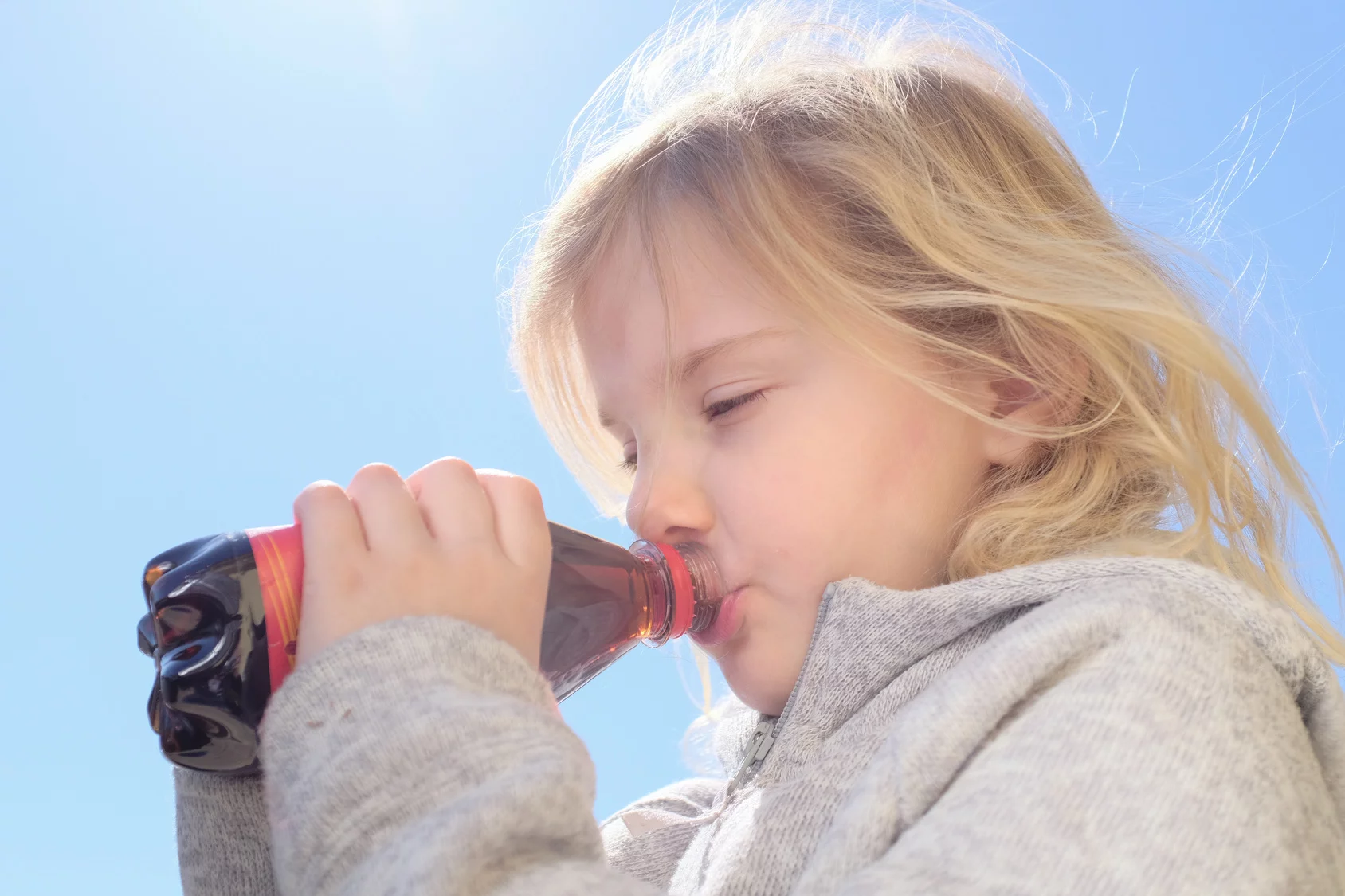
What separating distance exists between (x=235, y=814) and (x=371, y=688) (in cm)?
26

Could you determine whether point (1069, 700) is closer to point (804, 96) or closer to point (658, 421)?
point (658, 421)

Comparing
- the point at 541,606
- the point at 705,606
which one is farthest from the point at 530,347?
the point at 541,606

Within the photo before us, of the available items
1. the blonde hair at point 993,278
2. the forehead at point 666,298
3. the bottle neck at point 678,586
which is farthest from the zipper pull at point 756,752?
the forehead at point 666,298

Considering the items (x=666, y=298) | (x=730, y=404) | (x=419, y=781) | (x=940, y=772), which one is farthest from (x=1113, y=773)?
(x=666, y=298)

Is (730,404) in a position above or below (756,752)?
above

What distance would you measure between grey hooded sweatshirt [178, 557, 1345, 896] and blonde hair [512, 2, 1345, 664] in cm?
20

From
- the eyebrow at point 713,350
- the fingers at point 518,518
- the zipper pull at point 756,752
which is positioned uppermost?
the eyebrow at point 713,350

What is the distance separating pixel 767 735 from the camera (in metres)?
0.98

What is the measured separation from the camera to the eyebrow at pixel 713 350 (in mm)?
1022

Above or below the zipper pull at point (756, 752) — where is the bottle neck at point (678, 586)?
above

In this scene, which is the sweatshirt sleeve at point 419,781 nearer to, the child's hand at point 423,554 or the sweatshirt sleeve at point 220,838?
the child's hand at point 423,554

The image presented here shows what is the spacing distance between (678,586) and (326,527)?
36 centimetres

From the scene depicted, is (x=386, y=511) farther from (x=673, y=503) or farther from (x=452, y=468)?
(x=673, y=503)

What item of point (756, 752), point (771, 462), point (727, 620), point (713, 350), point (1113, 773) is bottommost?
point (1113, 773)
